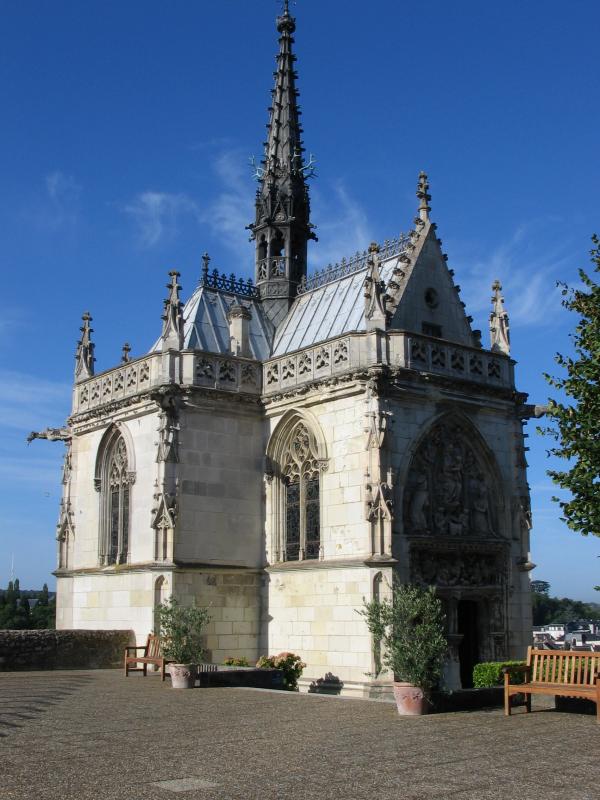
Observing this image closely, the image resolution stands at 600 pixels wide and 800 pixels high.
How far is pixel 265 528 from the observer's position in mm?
27047

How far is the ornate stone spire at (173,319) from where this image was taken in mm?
26797

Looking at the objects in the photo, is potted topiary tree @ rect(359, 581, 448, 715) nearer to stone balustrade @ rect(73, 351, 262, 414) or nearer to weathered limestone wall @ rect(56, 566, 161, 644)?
weathered limestone wall @ rect(56, 566, 161, 644)

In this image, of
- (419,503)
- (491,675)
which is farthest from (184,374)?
(491,675)

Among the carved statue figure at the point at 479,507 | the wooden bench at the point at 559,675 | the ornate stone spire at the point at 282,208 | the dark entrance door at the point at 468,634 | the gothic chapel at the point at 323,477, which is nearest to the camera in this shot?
the wooden bench at the point at 559,675

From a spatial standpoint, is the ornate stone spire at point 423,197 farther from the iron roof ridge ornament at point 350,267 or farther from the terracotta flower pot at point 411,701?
the terracotta flower pot at point 411,701

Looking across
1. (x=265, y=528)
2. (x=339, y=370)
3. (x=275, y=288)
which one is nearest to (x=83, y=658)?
(x=265, y=528)

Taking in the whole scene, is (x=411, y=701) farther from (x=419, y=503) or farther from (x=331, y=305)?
(x=331, y=305)

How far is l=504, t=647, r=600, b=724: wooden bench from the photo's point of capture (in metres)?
15.2

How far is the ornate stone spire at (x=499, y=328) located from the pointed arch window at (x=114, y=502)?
10799 millimetres

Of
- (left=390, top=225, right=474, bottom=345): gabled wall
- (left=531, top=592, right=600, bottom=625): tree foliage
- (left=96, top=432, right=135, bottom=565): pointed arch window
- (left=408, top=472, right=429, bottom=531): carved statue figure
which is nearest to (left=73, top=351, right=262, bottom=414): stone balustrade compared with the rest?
(left=96, top=432, right=135, bottom=565): pointed arch window

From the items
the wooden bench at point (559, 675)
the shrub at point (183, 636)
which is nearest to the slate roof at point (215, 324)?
the shrub at point (183, 636)

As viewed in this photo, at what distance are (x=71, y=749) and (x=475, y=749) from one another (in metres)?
5.05

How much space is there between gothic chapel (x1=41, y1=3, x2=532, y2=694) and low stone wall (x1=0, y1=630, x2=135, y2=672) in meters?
0.90

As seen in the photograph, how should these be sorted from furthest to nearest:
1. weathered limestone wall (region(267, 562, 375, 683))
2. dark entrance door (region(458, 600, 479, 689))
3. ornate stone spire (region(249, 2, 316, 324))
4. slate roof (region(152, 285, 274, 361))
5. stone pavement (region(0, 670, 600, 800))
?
ornate stone spire (region(249, 2, 316, 324)) < slate roof (region(152, 285, 274, 361)) < dark entrance door (region(458, 600, 479, 689)) < weathered limestone wall (region(267, 562, 375, 683)) < stone pavement (region(0, 670, 600, 800))
